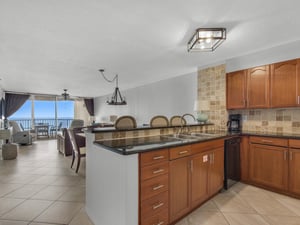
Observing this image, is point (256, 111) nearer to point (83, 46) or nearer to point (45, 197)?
point (83, 46)

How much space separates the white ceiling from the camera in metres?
1.75

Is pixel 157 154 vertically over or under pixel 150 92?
under

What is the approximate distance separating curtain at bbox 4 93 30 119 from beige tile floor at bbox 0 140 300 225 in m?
5.84

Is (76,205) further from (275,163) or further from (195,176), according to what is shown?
(275,163)

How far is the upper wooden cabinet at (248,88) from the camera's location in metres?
2.94

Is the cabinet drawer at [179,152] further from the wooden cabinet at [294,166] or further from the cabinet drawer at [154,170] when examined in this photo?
the wooden cabinet at [294,166]

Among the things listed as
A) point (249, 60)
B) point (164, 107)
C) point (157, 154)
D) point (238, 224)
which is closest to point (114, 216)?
point (157, 154)

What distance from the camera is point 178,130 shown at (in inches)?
111

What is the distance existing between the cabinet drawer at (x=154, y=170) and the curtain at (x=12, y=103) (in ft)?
29.6

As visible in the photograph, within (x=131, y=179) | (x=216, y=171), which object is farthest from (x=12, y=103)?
(x=216, y=171)

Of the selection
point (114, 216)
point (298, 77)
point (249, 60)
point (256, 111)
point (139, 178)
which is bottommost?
point (114, 216)

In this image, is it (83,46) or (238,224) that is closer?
(238,224)

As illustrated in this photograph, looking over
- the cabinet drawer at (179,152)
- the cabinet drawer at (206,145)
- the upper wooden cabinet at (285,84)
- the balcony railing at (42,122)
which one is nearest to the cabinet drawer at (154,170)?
the cabinet drawer at (179,152)

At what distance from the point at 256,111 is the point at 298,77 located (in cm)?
88
